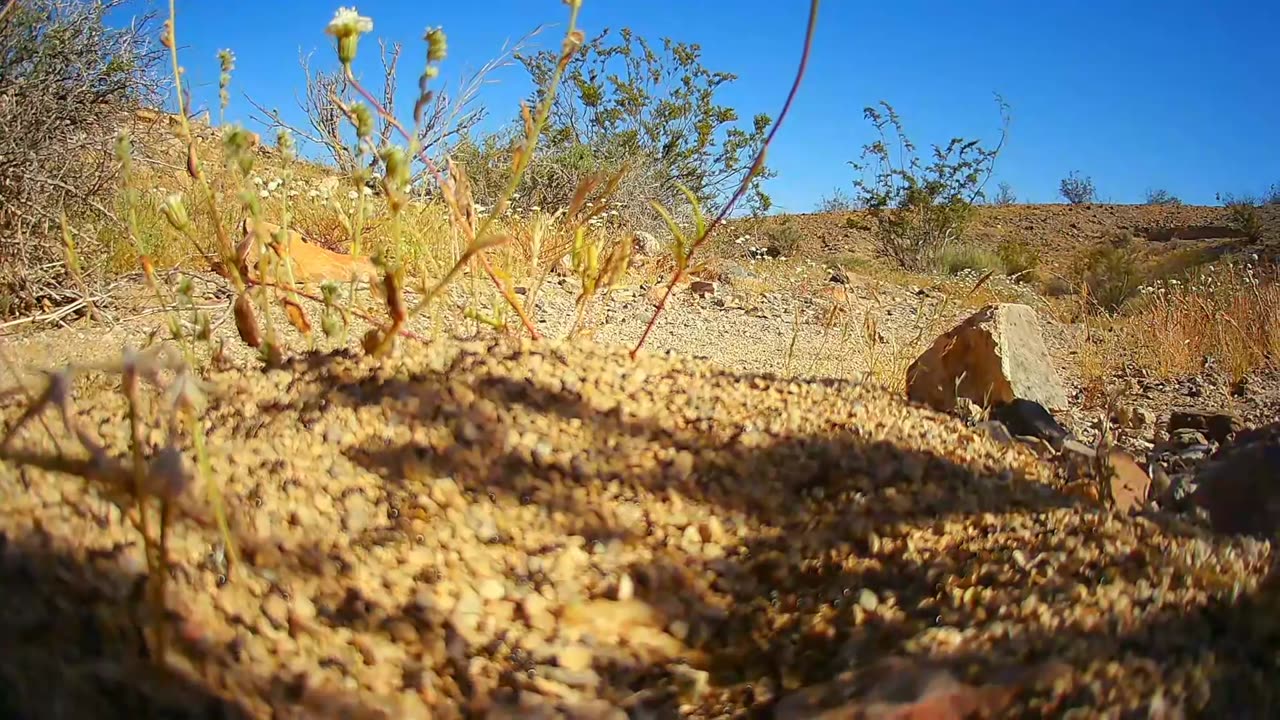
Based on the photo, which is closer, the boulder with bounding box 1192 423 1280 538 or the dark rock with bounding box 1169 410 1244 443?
the boulder with bounding box 1192 423 1280 538

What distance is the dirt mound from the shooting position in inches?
28.7

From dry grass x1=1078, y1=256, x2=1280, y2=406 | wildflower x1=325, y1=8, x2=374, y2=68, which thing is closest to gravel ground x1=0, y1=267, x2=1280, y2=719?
wildflower x1=325, y1=8, x2=374, y2=68

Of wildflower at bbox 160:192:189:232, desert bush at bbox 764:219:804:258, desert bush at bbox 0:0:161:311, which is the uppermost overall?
desert bush at bbox 764:219:804:258

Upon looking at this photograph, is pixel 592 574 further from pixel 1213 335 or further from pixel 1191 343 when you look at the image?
pixel 1213 335

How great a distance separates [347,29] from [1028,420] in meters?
1.76

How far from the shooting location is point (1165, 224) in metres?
22.6

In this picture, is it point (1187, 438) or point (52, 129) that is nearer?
point (1187, 438)

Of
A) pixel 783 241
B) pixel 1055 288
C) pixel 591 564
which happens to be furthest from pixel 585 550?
pixel 783 241

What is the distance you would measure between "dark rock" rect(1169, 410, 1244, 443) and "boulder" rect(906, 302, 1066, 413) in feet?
1.17

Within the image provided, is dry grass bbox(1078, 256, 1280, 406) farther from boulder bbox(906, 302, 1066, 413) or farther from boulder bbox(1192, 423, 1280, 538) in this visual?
boulder bbox(1192, 423, 1280, 538)

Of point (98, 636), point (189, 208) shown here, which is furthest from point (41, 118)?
point (98, 636)

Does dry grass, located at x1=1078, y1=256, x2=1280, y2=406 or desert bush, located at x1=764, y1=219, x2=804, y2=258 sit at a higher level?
desert bush, located at x1=764, y1=219, x2=804, y2=258

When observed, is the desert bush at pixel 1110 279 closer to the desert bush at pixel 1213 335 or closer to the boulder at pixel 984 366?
the desert bush at pixel 1213 335

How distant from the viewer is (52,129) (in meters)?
3.55
